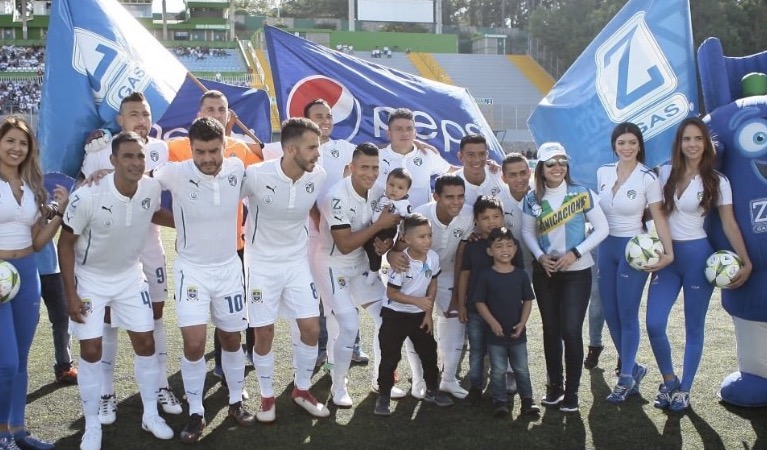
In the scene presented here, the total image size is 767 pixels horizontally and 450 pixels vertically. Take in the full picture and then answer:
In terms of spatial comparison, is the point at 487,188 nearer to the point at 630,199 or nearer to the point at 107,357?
the point at 630,199

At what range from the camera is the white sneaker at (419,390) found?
18.4 ft

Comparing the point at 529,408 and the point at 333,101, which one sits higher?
the point at 333,101

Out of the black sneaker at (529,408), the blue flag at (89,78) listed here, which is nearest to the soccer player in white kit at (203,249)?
the blue flag at (89,78)

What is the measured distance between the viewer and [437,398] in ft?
17.8

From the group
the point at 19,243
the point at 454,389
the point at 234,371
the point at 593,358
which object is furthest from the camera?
the point at 593,358

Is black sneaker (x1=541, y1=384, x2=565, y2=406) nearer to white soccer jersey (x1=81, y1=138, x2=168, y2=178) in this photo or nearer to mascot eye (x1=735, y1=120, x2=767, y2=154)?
mascot eye (x1=735, y1=120, x2=767, y2=154)

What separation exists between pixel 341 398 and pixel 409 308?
2.81ft

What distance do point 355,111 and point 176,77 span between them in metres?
1.63

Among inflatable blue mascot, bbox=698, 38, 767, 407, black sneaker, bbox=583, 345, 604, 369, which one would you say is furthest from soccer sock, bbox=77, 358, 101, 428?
inflatable blue mascot, bbox=698, 38, 767, 407

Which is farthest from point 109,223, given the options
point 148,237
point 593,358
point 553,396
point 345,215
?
point 593,358

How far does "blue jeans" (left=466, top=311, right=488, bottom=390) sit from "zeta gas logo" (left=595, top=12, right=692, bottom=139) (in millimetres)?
2201

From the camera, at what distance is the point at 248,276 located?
503 cm

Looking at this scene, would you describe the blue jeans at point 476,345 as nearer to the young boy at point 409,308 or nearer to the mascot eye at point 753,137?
the young boy at point 409,308

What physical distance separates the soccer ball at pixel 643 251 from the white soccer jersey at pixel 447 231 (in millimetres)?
1130
